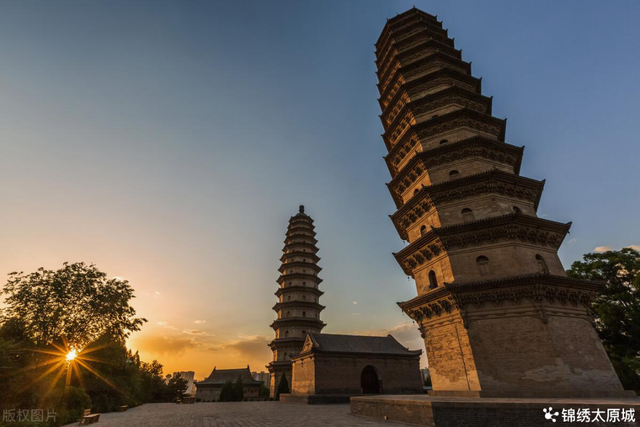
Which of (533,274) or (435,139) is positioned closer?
(533,274)

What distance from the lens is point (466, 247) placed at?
49.2 feet

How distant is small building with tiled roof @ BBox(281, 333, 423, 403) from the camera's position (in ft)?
82.6

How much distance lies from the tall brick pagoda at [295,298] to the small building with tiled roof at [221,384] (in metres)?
8.62

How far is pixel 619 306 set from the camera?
22.6 meters

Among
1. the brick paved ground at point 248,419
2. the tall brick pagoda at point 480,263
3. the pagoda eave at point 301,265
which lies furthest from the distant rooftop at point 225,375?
the tall brick pagoda at point 480,263

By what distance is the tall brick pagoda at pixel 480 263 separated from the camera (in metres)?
12.3

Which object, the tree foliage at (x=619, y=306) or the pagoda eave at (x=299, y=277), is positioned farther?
the pagoda eave at (x=299, y=277)

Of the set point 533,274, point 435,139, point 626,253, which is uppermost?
point 435,139

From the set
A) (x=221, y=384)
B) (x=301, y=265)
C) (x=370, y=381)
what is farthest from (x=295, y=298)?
(x=221, y=384)

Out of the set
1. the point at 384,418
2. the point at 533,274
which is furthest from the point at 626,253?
the point at 384,418

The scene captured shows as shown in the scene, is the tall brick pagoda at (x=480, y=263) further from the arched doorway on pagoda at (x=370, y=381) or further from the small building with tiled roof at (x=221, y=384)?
the small building with tiled roof at (x=221, y=384)

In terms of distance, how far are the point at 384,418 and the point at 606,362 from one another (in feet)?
32.2

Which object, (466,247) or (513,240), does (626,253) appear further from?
(466,247)

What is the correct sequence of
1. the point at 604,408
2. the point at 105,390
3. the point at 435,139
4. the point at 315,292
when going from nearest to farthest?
the point at 604,408
the point at 435,139
the point at 105,390
the point at 315,292
